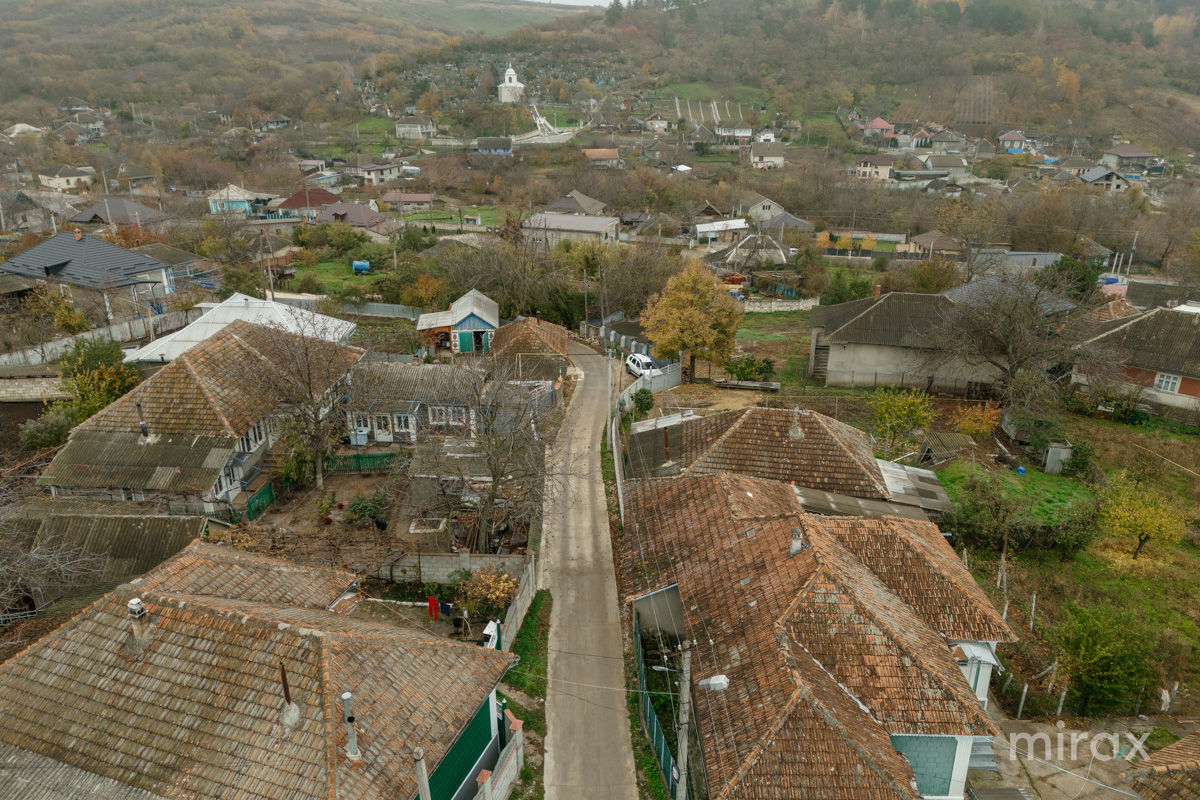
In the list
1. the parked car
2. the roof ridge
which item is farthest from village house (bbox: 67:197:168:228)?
the parked car

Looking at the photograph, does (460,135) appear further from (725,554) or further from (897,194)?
(725,554)

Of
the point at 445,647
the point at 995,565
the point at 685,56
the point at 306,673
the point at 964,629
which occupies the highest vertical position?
the point at 685,56

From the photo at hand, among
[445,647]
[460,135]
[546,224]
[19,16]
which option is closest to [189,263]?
[546,224]

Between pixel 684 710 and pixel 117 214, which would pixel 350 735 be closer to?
pixel 684 710

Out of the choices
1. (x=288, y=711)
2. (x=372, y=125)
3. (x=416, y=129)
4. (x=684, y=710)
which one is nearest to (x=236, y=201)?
(x=416, y=129)

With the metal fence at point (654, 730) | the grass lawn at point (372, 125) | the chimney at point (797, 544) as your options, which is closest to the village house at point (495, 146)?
the grass lawn at point (372, 125)
